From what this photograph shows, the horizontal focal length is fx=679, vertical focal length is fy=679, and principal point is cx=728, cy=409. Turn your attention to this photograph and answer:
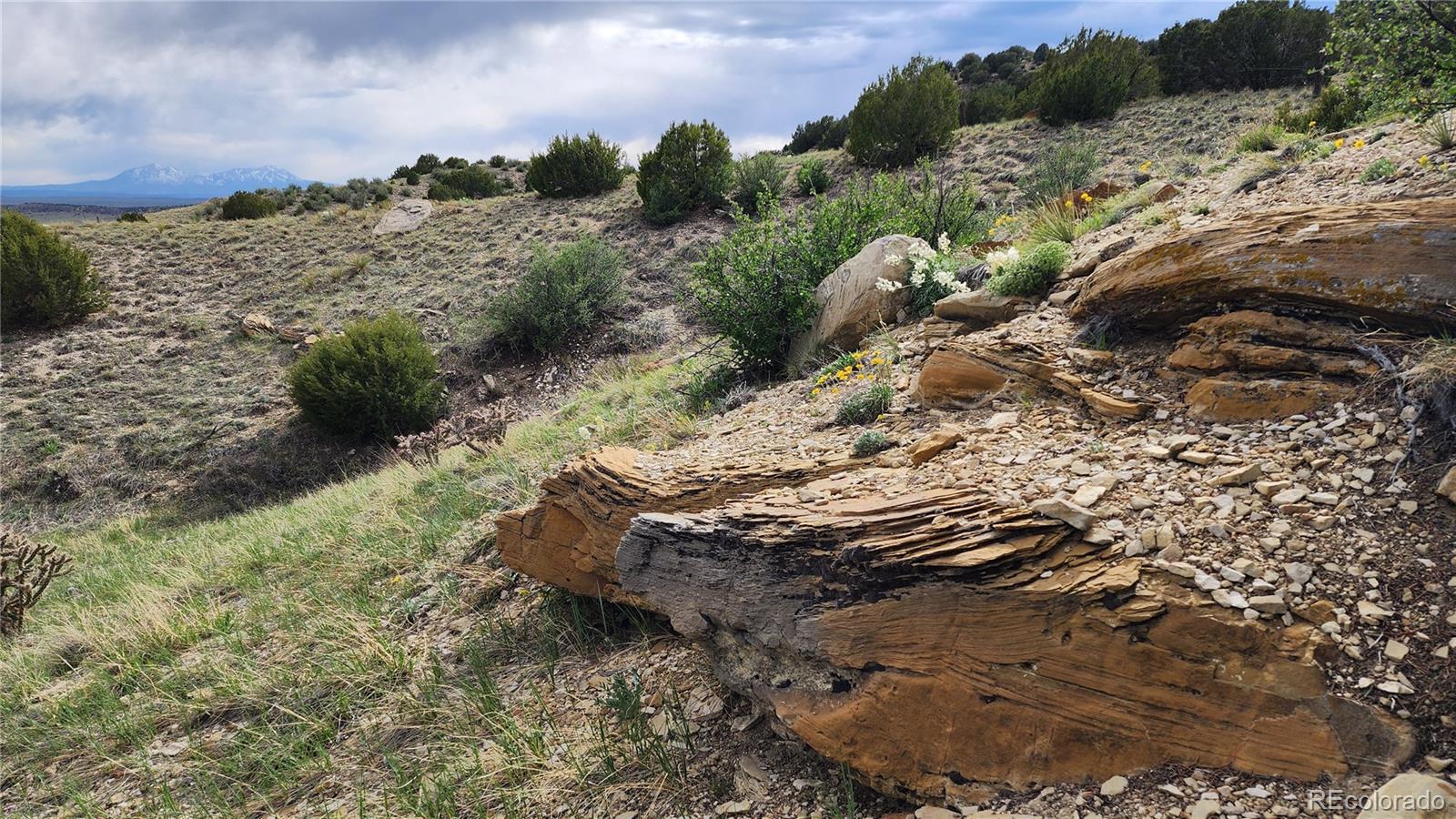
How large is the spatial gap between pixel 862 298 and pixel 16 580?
8.72 metres

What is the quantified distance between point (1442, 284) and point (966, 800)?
9.03ft

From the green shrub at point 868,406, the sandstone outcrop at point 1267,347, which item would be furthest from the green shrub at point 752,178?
the sandstone outcrop at point 1267,347

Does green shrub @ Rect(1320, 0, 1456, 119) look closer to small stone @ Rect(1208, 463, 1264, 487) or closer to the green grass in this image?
small stone @ Rect(1208, 463, 1264, 487)

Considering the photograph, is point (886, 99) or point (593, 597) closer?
point (593, 597)

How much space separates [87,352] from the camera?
1566cm

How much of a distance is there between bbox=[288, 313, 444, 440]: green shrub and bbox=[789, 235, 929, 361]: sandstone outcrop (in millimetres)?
8889

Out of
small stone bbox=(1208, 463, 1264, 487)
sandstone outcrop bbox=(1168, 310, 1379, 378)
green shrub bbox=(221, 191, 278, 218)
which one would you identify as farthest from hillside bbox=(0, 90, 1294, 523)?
small stone bbox=(1208, 463, 1264, 487)

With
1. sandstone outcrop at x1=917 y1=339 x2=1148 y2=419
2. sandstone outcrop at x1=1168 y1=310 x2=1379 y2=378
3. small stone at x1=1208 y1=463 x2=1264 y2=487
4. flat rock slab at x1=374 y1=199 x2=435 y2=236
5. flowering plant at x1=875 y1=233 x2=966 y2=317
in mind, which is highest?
flat rock slab at x1=374 y1=199 x2=435 y2=236

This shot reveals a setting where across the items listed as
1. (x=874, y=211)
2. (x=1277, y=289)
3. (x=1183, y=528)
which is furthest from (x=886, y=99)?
(x=1183, y=528)

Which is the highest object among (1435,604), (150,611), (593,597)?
(1435,604)

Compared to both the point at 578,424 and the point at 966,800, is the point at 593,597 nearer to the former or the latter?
the point at 966,800

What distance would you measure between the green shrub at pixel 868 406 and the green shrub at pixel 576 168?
21.3 metres

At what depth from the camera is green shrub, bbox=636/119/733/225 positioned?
20.1 metres

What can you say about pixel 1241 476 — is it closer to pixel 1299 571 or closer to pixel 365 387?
pixel 1299 571
